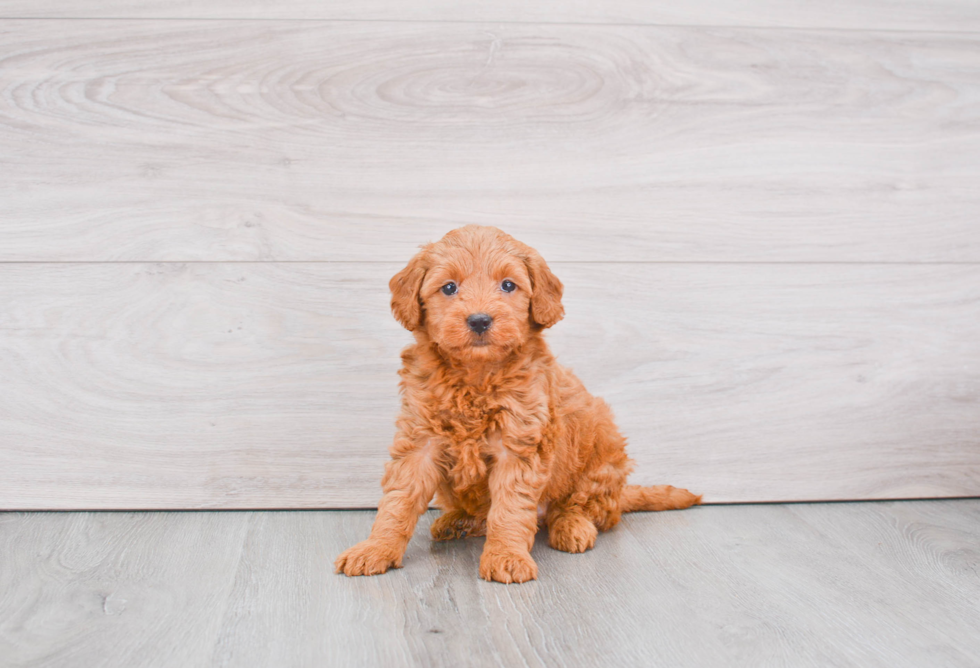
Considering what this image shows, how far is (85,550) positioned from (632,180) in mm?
1574

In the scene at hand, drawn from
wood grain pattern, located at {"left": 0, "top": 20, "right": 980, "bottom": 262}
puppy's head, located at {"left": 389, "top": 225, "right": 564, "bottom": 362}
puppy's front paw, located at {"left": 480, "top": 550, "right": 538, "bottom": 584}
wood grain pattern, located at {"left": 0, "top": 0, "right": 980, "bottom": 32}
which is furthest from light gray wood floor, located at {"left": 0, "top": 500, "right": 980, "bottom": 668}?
wood grain pattern, located at {"left": 0, "top": 0, "right": 980, "bottom": 32}

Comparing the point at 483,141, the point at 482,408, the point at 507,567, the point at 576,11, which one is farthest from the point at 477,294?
the point at 576,11

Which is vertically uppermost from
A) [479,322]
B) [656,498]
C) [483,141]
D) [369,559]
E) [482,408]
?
[483,141]

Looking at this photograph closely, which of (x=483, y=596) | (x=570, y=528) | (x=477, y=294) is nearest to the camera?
(x=483, y=596)

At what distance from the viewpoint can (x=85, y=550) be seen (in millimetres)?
1666

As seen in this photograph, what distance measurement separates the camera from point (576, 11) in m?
2.02

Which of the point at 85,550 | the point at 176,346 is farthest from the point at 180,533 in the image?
the point at 176,346

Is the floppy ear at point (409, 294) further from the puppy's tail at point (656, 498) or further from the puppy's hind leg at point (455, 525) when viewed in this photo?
the puppy's tail at point (656, 498)

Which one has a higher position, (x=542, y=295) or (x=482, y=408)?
(x=542, y=295)

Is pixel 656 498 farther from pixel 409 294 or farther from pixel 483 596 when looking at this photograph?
pixel 409 294

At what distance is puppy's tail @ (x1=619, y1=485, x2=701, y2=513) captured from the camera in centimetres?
190

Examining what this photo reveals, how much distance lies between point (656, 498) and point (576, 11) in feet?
4.22

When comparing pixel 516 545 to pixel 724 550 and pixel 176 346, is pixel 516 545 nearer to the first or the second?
pixel 724 550

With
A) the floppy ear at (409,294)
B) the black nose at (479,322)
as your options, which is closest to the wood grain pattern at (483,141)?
the floppy ear at (409,294)
